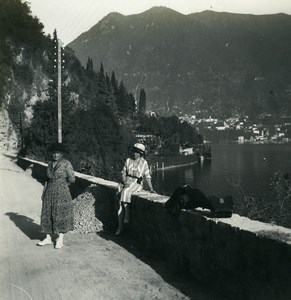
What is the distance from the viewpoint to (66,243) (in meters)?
6.66

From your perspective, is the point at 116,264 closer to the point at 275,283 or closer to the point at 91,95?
the point at 275,283

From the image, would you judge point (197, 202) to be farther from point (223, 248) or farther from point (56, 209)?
point (56, 209)

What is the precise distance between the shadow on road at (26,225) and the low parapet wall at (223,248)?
2069 mm

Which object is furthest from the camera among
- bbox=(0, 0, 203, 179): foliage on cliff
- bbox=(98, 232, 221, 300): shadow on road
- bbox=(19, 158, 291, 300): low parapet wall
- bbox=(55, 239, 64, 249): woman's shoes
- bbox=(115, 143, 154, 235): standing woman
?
bbox=(0, 0, 203, 179): foliage on cliff

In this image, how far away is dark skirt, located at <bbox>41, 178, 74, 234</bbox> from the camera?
20.8 ft

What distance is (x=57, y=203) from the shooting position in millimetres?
6340

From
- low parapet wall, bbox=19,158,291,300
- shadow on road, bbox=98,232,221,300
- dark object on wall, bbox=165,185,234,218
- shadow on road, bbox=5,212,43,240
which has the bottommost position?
shadow on road, bbox=5,212,43,240

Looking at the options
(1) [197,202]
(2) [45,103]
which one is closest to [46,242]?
(1) [197,202]

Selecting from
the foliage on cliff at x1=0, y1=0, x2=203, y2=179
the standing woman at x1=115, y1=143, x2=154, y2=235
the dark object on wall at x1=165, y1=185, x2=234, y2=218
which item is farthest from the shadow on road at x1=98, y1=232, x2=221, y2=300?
Result: the foliage on cliff at x1=0, y1=0, x2=203, y2=179

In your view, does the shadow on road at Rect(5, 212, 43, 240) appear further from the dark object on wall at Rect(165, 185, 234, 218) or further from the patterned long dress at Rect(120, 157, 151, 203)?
the dark object on wall at Rect(165, 185, 234, 218)

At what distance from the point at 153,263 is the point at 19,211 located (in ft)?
18.7

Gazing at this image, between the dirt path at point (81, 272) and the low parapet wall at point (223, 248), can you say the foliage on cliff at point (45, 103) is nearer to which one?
the dirt path at point (81, 272)

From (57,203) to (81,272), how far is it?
4.81ft

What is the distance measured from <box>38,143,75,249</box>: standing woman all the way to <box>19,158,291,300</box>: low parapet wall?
1.10m
